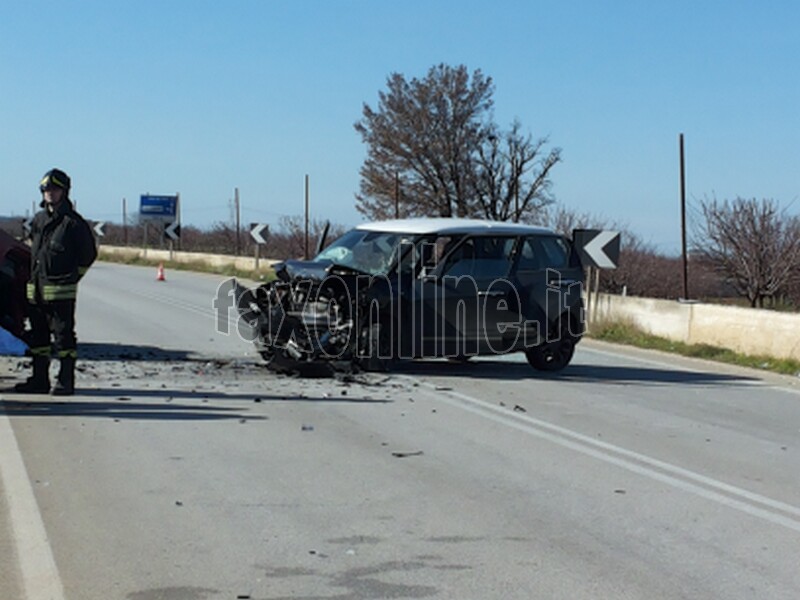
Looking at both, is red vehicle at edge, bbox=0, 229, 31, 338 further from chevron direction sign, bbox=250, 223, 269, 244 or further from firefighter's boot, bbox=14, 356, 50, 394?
chevron direction sign, bbox=250, 223, 269, 244

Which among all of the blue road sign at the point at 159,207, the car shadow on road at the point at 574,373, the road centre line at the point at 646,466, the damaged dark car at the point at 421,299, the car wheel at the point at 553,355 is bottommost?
the road centre line at the point at 646,466

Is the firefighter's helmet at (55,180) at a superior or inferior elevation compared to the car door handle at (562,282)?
superior

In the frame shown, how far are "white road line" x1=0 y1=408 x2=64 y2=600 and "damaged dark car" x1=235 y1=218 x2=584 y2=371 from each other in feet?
14.9

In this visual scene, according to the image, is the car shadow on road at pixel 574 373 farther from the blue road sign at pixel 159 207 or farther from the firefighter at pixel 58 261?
the blue road sign at pixel 159 207

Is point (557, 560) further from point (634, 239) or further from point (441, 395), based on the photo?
point (634, 239)

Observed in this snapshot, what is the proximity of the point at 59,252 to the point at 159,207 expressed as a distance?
2113 inches

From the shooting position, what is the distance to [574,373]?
14.0m

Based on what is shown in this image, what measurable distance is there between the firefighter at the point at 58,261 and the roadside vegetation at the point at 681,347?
9127 mm

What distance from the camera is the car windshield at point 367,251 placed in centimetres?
1270

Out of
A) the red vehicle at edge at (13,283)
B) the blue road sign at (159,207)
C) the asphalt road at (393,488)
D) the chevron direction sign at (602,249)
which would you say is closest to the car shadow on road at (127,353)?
the asphalt road at (393,488)

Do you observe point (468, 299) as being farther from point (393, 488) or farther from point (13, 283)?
point (393, 488)

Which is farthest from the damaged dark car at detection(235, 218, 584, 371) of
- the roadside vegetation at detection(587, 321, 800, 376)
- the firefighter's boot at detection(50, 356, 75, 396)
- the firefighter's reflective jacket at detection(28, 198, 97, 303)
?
the roadside vegetation at detection(587, 321, 800, 376)

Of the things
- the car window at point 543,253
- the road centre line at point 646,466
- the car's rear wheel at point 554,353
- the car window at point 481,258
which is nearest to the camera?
the road centre line at point 646,466

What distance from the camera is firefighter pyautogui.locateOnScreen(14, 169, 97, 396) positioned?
10.0m
